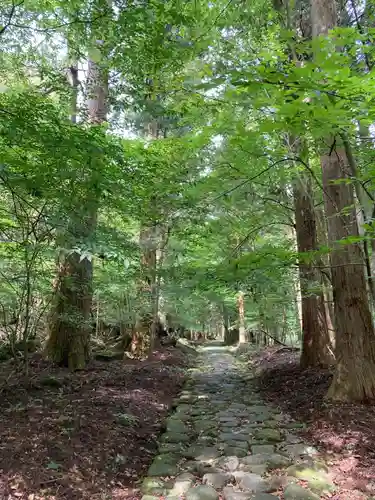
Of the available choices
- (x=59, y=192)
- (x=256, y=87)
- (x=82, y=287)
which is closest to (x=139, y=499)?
(x=59, y=192)

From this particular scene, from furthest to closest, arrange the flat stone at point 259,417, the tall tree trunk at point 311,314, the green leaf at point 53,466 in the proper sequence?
the tall tree trunk at point 311,314 → the flat stone at point 259,417 → the green leaf at point 53,466

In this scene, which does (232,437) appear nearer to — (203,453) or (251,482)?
(203,453)

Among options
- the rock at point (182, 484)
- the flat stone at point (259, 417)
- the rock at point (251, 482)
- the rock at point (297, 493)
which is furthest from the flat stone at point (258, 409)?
the rock at point (297, 493)

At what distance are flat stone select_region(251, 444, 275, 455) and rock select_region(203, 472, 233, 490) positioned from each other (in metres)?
0.80

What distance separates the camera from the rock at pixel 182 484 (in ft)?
11.9

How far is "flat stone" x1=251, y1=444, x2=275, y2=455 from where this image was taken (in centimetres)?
464

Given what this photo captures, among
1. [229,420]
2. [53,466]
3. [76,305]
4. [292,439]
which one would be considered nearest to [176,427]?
[229,420]

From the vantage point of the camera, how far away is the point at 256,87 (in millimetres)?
2561

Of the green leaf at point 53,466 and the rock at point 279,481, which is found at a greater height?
the green leaf at point 53,466

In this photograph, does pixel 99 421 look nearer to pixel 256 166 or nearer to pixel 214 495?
pixel 214 495

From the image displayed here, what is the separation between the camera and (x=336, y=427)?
4941mm

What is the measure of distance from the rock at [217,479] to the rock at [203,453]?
439 mm

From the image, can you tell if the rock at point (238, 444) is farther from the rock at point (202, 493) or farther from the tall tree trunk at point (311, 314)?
the tall tree trunk at point (311, 314)

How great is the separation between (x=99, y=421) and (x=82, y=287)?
307 cm
